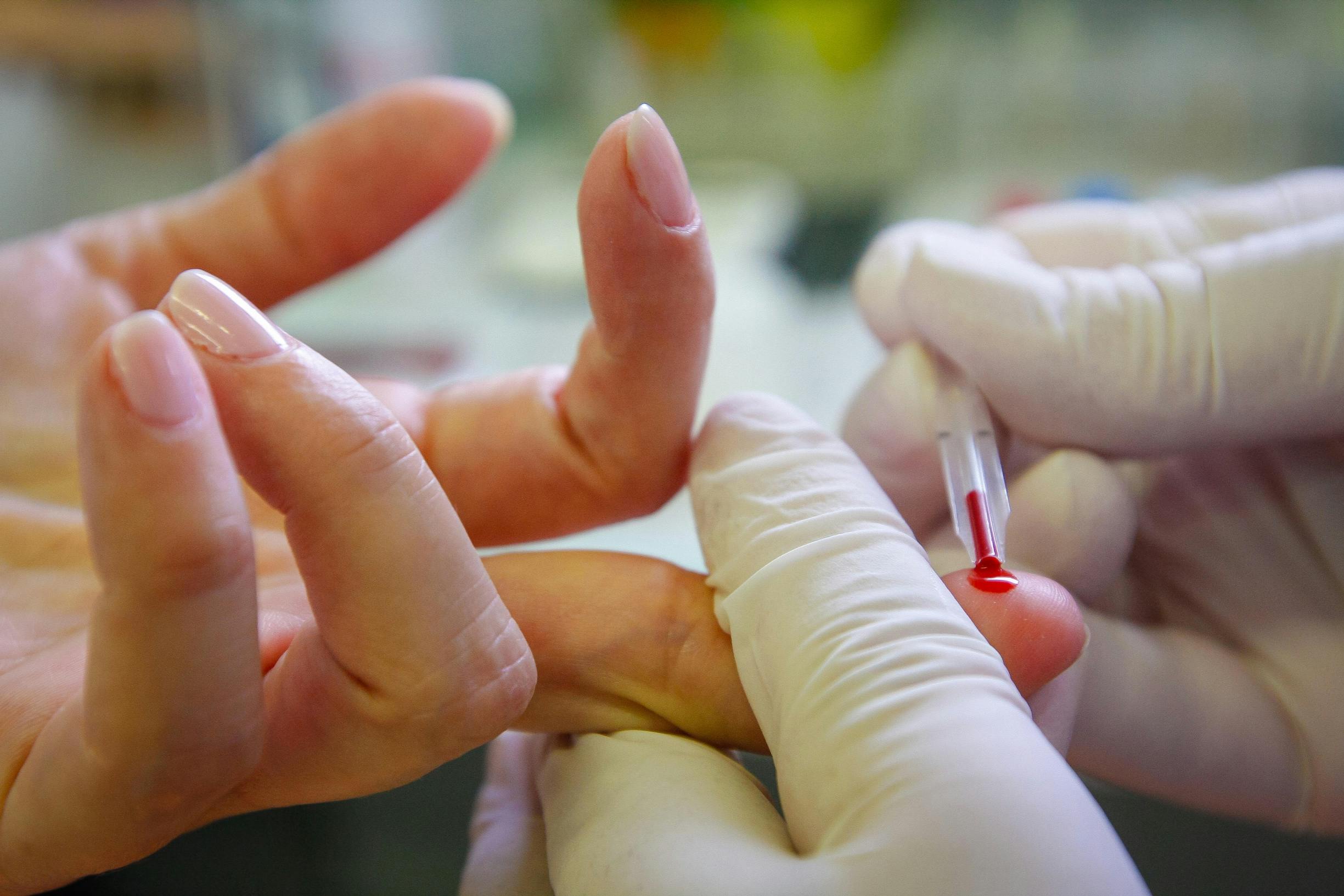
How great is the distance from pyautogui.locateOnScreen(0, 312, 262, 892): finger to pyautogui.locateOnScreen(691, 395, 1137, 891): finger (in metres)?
0.19

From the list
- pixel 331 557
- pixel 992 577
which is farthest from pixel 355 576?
pixel 992 577

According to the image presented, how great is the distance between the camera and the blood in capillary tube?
0.37 m

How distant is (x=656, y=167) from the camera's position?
391 mm

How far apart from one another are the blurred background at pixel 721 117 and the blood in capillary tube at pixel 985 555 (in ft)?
1.86

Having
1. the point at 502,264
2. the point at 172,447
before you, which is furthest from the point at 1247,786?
the point at 502,264

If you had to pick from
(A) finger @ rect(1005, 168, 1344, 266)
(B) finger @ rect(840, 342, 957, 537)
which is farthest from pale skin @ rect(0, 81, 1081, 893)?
(A) finger @ rect(1005, 168, 1344, 266)

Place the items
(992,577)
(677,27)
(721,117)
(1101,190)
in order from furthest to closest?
(721,117), (677,27), (1101,190), (992,577)

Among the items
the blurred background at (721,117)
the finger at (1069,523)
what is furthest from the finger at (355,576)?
the blurred background at (721,117)

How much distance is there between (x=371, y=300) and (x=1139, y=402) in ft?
3.73

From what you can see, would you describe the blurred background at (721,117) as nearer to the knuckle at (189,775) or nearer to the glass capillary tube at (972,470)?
the glass capillary tube at (972,470)

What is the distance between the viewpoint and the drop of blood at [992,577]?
373mm

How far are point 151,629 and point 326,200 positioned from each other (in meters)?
0.45

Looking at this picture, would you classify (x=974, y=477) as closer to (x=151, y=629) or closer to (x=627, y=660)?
(x=627, y=660)

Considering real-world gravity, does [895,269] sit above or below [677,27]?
below
